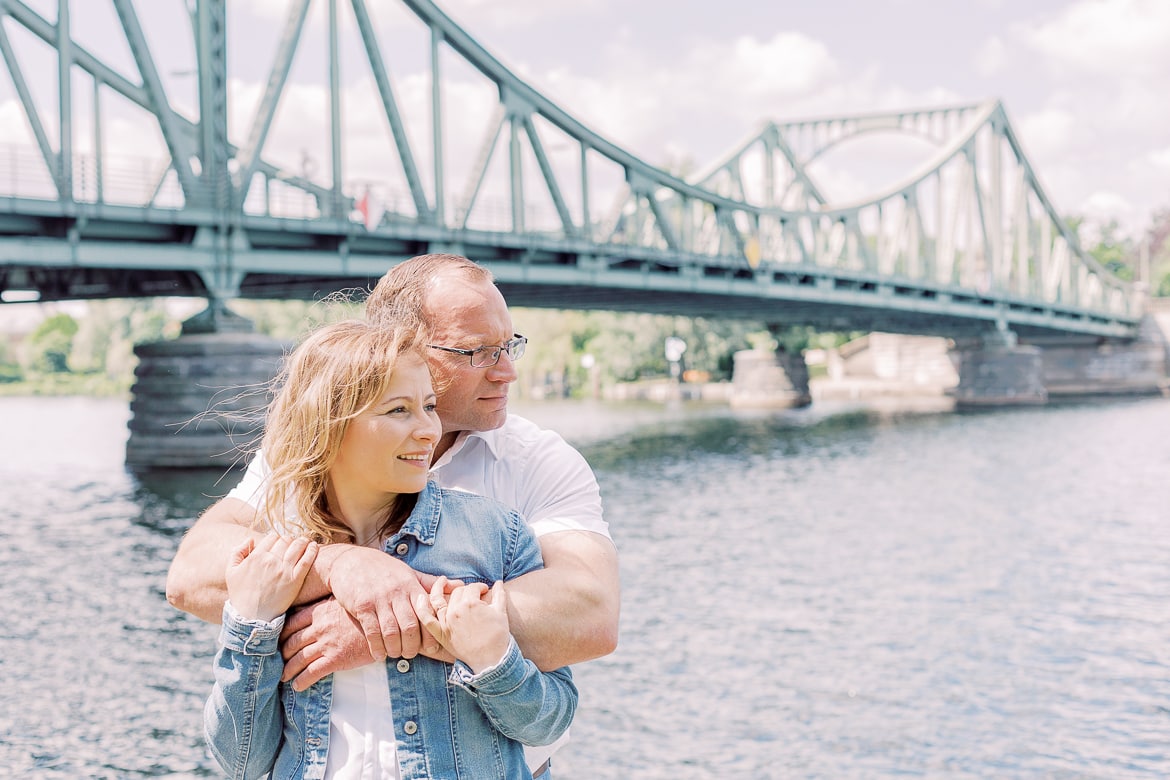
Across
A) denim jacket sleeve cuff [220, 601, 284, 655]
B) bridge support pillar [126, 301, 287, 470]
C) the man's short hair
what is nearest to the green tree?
bridge support pillar [126, 301, 287, 470]

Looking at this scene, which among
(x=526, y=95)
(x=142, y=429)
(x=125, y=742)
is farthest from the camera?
(x=526, y=95)

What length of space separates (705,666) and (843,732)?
4.96ft

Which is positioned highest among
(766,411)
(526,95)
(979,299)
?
(526,95)

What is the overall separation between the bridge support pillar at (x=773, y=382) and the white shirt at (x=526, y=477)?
48.1m

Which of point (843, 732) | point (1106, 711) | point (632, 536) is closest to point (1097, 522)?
point (632, 536)

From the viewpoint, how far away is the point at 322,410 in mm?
2145

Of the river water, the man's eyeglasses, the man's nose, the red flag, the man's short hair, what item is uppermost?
the red flag

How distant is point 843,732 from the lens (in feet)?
22.9

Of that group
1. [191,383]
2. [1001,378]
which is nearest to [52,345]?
[1001,378]

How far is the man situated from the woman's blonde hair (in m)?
0.11

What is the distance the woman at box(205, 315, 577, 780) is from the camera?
213cm

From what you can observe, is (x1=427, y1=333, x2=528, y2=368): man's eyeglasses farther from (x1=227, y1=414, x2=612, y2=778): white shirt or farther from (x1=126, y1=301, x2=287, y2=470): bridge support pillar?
(x1=126, y1=301, x2=287, y2=470): bridge support pillar

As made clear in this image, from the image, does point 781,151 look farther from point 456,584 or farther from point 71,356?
point 71,356

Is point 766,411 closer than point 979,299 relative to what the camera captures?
Yes
